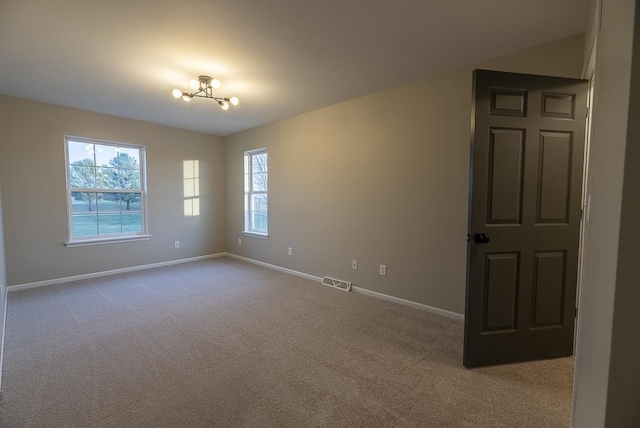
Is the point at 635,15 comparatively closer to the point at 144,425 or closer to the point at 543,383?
the point at 543,383

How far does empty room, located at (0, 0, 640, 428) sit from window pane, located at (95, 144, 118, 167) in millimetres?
26

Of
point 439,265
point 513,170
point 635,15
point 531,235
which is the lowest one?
point 439,265

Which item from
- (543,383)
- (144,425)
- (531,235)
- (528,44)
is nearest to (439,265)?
(531,235)

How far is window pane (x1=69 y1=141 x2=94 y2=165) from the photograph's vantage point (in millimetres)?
4176

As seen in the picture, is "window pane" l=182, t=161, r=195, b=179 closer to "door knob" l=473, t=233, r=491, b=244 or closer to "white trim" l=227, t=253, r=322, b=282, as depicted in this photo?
"white trim" l=227, t=253, r=322, b=282

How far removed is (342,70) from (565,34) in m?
1.85

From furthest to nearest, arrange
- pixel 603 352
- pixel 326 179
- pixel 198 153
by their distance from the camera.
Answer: pixel 198 153, pixel 326 179, pixel 603 352

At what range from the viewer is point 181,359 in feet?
7.16

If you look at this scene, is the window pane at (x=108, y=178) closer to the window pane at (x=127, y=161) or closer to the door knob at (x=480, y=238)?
the window pane at (x=127, y=161)

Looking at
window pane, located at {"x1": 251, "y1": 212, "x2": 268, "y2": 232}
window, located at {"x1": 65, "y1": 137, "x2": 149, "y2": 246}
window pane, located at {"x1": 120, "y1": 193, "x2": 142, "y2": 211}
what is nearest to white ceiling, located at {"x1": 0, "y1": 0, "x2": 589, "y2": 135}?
window, located at {"x1": 65, "y1": 137, "x2": 149, "y2": 246}

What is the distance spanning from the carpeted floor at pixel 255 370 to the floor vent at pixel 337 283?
45 centimetres

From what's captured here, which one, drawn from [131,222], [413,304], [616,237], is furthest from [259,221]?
[616,237]

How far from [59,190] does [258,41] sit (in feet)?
12.7

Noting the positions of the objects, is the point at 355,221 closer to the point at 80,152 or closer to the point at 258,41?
the point at 258,41
